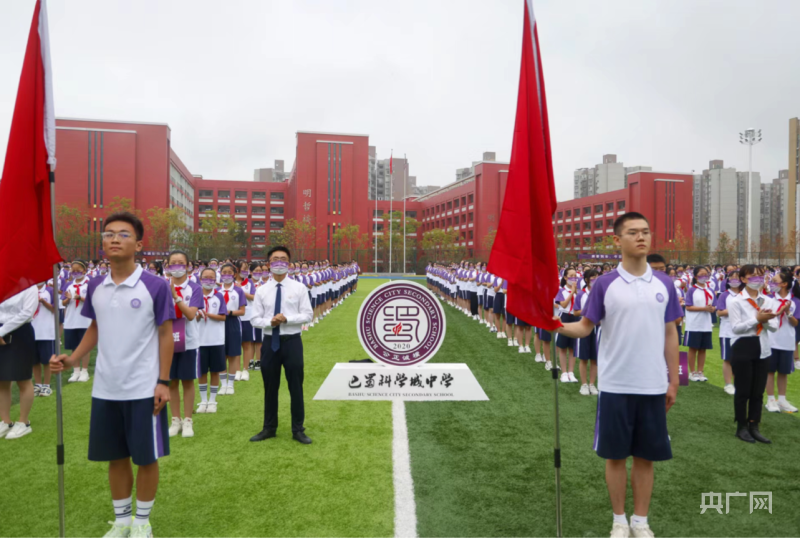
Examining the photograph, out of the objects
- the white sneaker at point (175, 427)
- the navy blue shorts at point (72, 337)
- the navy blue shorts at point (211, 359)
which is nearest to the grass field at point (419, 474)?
the white sneaker at point (175, 427)

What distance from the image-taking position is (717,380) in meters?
8.86

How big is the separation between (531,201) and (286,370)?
334 cm

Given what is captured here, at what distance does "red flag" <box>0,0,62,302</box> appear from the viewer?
3.43m

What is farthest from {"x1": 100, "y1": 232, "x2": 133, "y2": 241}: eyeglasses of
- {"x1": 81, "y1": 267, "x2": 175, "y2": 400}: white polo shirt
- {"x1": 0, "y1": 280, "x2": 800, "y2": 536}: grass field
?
{"x1": 0, "y1": 280, "x2": 800, "y2": 536}: grass field

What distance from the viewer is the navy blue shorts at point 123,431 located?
10.9 feet

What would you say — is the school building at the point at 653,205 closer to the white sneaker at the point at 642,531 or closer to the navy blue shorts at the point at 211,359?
the navy blue shorts at the point at 211,359

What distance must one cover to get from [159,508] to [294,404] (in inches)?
71.9

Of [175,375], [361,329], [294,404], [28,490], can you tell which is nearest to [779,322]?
[361,329]

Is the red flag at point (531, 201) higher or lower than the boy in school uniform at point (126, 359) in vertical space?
higher

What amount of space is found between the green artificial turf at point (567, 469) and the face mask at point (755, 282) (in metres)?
1.68

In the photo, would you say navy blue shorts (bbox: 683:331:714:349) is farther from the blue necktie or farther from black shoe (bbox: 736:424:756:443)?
the blue necktie

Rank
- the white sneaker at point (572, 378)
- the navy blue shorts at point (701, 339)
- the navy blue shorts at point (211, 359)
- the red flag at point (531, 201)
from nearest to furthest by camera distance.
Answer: the red flag at point (531, 201) < the navy blue shorts at point (211, 359) < the navy blue shorts at point (701, 339) < the white sneaker at point (572, 378)

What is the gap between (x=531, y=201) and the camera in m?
3.70
